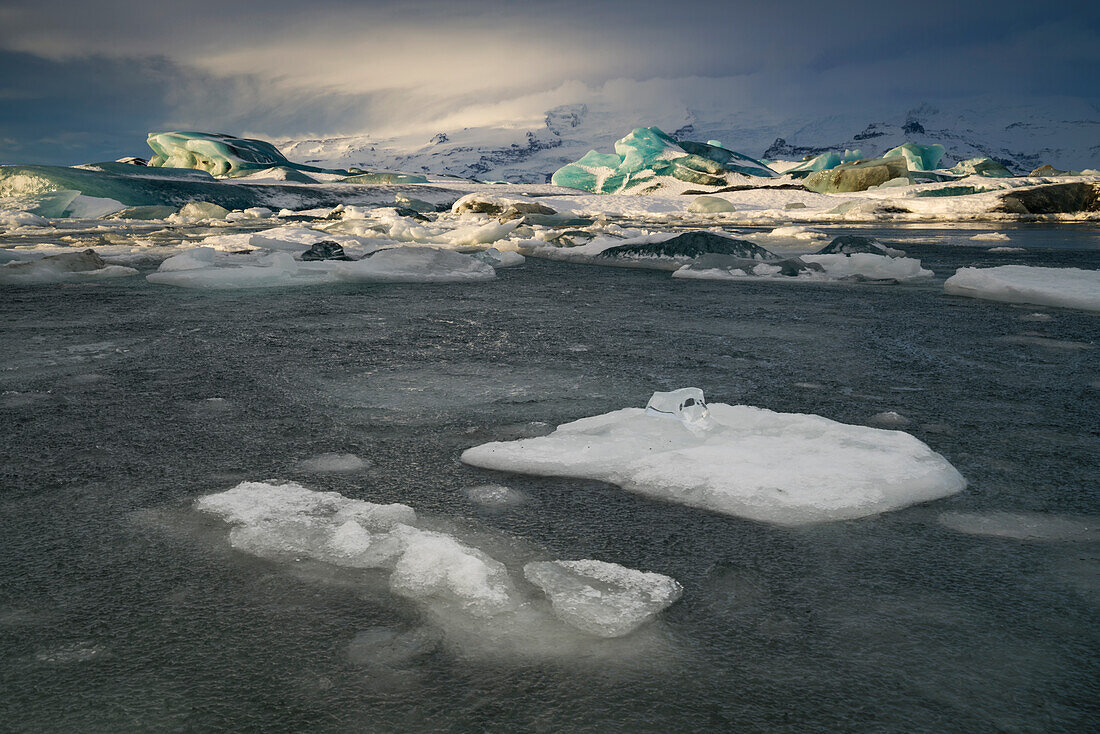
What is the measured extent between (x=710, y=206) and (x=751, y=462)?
2359cm

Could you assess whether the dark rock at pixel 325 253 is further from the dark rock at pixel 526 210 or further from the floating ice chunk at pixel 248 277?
the dark rock at pixel 526 210

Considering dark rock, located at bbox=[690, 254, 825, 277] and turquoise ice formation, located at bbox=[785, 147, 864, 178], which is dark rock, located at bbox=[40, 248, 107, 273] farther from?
turquoise ice formation, located at bbox=[785, 147, 864, 178]

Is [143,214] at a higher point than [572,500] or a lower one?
higher

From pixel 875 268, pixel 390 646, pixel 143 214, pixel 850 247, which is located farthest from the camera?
pixel 143 214

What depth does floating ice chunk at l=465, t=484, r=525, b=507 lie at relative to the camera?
1542mm

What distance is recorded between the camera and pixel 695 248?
22.3 ft

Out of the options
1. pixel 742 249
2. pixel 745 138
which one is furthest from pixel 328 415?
pixel 745 138

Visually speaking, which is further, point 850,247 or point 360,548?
point 850,247

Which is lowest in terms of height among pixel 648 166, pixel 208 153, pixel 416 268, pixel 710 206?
pixel 416 268

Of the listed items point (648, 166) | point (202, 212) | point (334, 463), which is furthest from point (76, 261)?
point (648, 166)

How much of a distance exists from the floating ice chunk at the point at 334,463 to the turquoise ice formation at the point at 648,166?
3448 cm

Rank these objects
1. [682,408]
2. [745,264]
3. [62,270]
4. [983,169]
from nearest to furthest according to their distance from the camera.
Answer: [682,408], [62,270], [745,264], [983,169]

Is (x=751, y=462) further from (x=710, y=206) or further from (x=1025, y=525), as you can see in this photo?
(x=710, y=206)

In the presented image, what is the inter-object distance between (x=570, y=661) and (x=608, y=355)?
204 cm
